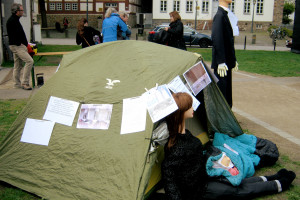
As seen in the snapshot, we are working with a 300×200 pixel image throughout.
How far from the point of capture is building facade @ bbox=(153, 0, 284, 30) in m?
45.8

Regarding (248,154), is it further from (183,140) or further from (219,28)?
(219,28)

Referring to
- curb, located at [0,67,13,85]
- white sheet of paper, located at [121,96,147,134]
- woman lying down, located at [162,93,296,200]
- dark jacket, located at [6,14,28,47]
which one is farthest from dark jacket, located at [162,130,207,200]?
curb, located at [0,67,13,85]

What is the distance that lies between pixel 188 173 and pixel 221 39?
8.91 ft

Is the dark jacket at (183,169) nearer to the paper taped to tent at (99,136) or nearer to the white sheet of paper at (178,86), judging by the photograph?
the paper taped to tent at (99,136)

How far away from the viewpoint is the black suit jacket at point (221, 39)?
5.51 meters

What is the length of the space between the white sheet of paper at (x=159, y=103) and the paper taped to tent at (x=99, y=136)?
94mm

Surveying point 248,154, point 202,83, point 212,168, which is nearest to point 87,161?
point 212,168

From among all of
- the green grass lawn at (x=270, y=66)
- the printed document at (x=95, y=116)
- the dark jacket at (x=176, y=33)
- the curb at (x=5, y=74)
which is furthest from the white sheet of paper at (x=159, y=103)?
the green grass lawn at (x=270, y=66)

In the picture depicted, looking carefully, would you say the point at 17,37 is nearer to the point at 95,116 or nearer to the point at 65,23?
the point at 95,116

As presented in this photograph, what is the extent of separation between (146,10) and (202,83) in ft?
176

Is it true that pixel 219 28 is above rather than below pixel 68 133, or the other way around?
above

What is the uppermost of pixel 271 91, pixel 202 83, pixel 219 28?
pixel 219 28

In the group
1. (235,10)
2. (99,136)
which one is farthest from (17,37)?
(235,10)

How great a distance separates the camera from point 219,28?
18.2 ft
